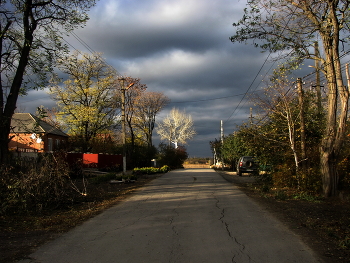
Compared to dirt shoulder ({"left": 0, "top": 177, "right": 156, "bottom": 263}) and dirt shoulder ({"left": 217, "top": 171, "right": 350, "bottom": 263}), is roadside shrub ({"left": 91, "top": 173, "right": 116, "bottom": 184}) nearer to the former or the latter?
dirt shoulder ({"left": 0, "top": 177, "right": 156, "bottom": 263})

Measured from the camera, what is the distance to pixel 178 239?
6.35 metres

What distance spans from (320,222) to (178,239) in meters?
3.85

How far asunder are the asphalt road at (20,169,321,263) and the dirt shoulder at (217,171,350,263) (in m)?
0.30

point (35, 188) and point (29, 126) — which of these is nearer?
point (35, 188)

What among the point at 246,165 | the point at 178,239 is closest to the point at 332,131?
the point at 178,239

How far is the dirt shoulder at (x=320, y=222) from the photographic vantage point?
5767mm

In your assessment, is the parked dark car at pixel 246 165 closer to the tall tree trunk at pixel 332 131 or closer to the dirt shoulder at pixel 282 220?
the dirt shoulder at pixel 282 220

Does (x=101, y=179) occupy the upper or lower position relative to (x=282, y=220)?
upper

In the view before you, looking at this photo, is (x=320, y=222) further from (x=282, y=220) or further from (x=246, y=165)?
(x=246, y=165)

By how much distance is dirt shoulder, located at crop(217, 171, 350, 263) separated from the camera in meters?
5.77

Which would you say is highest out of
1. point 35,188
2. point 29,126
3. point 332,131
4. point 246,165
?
point 29,126

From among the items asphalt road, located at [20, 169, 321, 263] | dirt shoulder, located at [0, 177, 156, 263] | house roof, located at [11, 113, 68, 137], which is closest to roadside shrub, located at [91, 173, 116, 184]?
house roof, located at [11, 113, 68, 137]

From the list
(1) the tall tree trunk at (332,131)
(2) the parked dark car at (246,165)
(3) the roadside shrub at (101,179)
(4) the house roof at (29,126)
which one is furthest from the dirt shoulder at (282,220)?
(2) the parked dark car at (246,165)

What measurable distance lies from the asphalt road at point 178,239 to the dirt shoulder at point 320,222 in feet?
1.00
